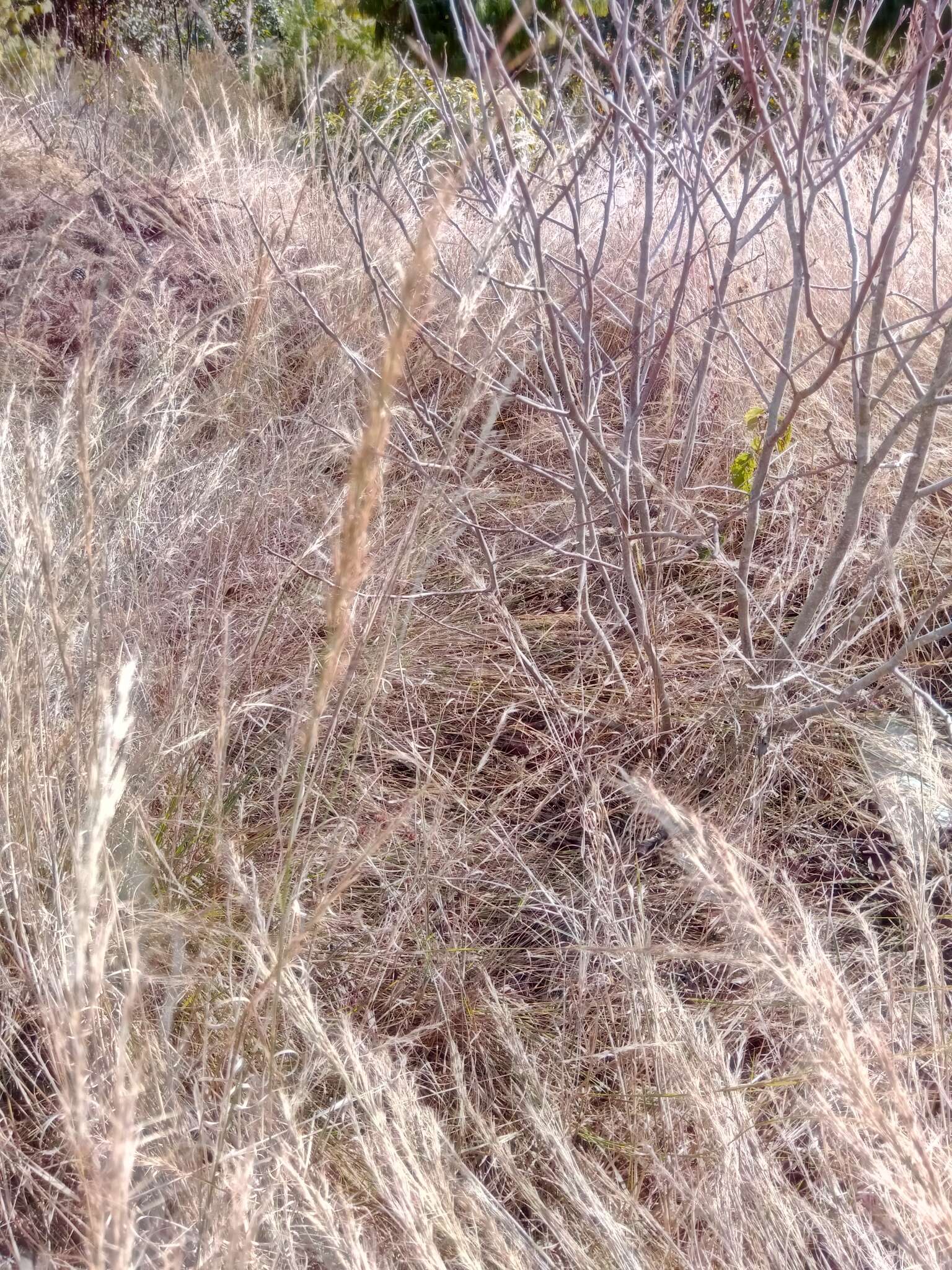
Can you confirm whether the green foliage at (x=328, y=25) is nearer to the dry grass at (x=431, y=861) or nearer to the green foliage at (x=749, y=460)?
the dry grass at (x=431, y=861)

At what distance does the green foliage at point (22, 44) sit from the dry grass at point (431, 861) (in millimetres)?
3979

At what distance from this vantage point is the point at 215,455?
6.15 feet

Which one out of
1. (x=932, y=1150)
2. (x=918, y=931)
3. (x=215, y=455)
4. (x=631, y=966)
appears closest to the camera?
(x=932, y=1150)

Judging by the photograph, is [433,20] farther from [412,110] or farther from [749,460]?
[749,460]

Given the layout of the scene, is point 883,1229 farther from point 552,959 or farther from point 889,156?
point 889,156

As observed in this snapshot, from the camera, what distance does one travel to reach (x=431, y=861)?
3.99 ft

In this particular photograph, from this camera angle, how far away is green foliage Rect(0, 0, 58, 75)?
4980mm

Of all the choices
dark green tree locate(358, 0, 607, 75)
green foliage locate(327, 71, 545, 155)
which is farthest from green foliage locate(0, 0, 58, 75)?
dark green tree locate(358, 0, 607, 75)

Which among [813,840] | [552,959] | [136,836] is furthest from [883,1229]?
[136,836]

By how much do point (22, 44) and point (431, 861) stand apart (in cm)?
687

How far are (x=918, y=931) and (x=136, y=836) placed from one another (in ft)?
2.74

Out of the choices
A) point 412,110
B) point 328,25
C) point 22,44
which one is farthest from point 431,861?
point 328,25

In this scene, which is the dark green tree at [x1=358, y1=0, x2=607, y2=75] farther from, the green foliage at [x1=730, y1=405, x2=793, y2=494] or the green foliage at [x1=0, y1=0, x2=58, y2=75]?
the green foliage at [x1=730, y1=405, x2=793, y2=494]

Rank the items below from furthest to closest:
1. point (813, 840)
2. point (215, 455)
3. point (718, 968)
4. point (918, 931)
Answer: point (215, 455) < point (813, 840) < point (718, 968) < point (918, 931)
